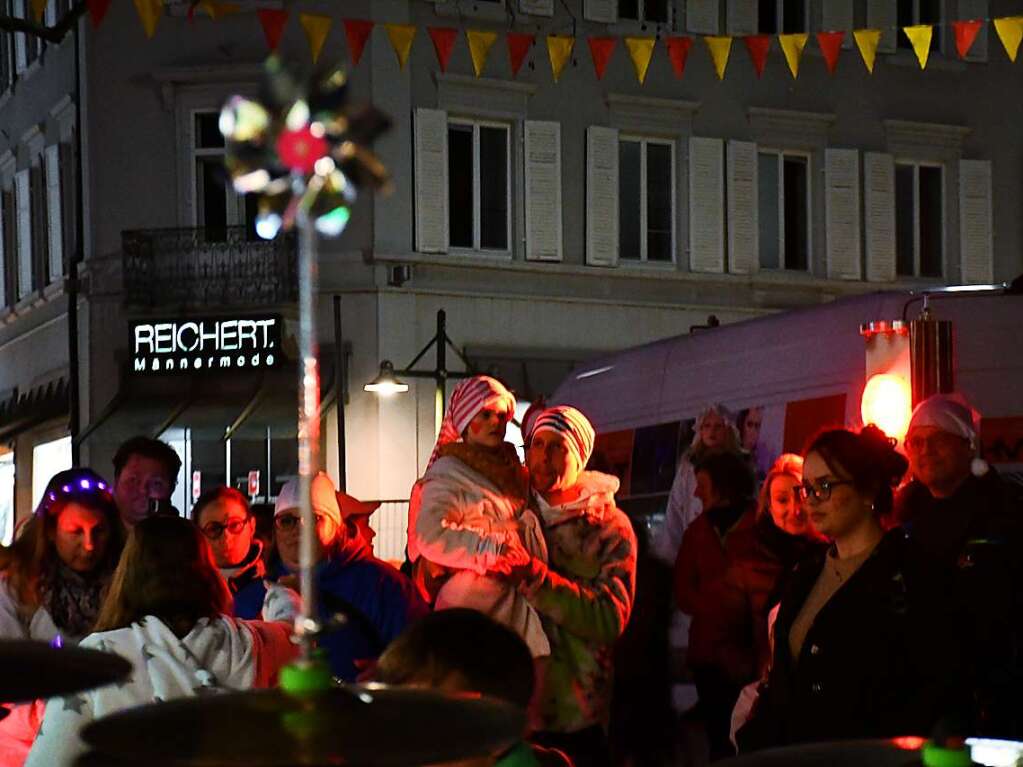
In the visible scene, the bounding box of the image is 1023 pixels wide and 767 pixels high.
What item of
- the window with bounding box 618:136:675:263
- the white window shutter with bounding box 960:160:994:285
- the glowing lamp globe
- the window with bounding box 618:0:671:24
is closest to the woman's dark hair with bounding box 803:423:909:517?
the glowing lamp globe

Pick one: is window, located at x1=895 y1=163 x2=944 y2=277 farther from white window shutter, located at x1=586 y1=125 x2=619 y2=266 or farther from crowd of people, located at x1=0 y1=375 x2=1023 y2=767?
crowd of people, located at x1=0 y1=375 x2=1023 y2=767

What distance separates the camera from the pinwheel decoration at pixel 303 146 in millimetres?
1957

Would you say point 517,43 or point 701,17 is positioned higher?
point 701,17

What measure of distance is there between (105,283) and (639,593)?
19206mm

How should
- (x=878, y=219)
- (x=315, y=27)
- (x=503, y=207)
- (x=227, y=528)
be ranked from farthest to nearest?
(x=878, y=219) < (x=503, y=207) < (x=315, y=27) < (x=227, y=528)

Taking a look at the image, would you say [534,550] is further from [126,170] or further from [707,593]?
[126,170]

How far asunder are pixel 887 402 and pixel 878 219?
19944mm

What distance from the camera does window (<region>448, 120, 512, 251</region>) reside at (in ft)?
89.1

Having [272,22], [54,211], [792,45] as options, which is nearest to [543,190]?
[54,211]

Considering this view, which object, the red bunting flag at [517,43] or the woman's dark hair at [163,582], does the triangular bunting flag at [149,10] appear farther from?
the woman's dark hair at [163,582]

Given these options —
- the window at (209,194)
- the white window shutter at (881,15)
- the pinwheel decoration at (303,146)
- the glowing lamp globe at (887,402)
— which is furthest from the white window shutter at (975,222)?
the pinwheel decoration at (303,146)

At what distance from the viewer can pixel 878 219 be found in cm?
2898

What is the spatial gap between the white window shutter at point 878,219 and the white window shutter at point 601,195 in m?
3.76

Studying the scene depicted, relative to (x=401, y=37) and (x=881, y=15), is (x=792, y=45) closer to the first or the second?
(x=401, y=37)
